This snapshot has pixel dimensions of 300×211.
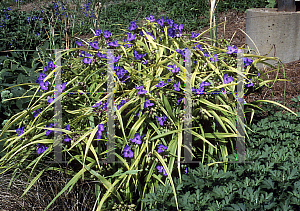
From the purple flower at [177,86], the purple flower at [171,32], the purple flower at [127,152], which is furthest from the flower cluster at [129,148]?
the purple flower at [171,32]

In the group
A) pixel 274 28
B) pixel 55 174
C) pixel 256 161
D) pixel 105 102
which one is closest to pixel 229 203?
pixel 256 161

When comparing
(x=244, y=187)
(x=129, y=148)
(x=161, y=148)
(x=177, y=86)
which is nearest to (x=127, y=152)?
(x=129, y=148)

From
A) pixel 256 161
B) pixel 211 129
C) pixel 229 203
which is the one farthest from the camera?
pixel 211 129

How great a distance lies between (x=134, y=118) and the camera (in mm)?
1819

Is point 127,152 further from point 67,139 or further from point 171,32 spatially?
point 171,32

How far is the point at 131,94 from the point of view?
70.2 inches

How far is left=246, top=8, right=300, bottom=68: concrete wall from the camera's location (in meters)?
3.29

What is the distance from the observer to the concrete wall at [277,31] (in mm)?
3289

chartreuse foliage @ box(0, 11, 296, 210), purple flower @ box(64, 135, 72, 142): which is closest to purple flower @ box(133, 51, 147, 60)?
chartreuse foliage @ box(0, 11, 296, 210)

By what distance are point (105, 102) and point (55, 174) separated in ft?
2.00

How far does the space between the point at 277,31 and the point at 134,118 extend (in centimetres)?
255

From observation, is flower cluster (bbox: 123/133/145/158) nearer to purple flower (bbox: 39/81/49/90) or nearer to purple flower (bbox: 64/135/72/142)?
purple flower (bbox: 64/135/72/142)

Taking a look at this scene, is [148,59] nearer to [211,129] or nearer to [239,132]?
[211,129]

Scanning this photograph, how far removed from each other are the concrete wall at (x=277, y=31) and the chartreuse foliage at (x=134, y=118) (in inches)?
62.1
